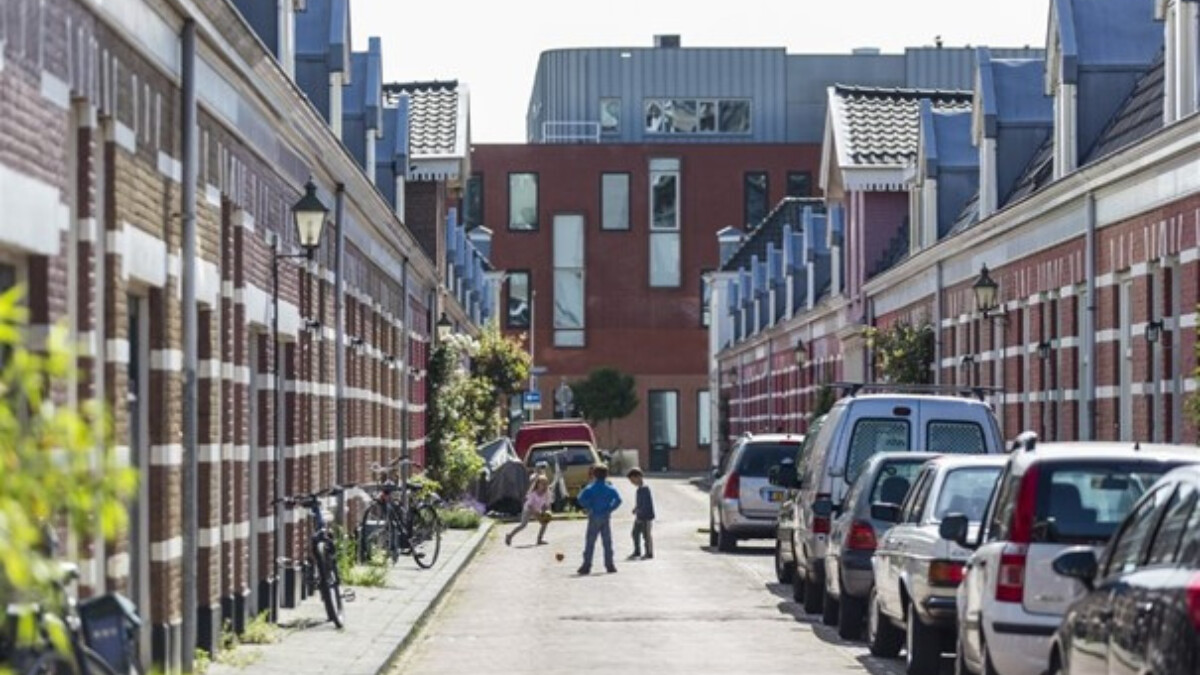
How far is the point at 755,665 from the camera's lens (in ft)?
64.8

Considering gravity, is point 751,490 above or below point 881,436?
below

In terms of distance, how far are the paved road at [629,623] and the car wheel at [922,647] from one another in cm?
123

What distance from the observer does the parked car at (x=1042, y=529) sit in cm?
1410

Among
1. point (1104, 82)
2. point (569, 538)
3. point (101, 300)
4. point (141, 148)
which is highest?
point (1104, 82)

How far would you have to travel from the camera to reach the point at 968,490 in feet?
60.7

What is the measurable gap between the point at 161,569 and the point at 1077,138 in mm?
22016

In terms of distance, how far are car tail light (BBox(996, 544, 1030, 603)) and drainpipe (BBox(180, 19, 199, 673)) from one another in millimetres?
5575

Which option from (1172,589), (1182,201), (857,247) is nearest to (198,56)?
(1172,589)

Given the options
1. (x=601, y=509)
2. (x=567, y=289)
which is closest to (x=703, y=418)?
(x=567, y=289)

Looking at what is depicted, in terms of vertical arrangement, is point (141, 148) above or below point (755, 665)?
above

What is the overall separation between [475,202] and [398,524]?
7159 cm

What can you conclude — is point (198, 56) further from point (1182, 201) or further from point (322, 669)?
point (1182, 201)

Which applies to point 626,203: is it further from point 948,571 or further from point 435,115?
point 948,571

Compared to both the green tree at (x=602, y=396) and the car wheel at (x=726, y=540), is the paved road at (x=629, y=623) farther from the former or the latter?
the green tree at (x=602, y=396)
